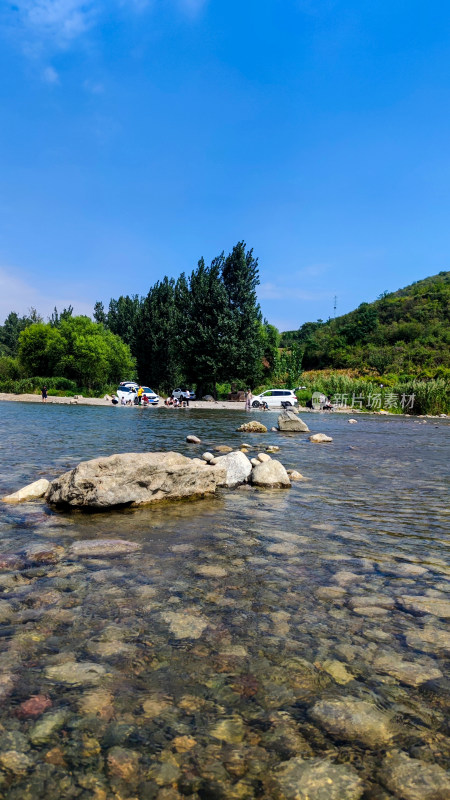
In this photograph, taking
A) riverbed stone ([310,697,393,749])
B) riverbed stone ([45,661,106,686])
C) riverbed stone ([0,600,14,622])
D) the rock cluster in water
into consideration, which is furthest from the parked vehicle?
riverbed stone ([310,697,393,749])

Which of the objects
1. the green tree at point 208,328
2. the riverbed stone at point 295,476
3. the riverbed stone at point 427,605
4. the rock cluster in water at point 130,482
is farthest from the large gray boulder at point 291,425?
the green tree at point 208,328

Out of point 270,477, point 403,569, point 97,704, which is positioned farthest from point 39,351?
point 97,704

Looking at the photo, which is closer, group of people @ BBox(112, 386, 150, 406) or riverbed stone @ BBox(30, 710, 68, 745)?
riverbed stone @ BBox(30, 710, 68, 745)

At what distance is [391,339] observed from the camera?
259 ft

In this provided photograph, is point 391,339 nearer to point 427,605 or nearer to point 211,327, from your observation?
point 211,327

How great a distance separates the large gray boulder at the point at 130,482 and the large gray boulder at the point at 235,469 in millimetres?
576

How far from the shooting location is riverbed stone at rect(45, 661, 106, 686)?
7.34ft

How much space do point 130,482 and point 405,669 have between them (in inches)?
160

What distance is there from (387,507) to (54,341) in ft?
184

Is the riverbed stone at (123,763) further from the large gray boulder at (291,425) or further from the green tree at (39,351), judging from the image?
the green tree at (39,351)

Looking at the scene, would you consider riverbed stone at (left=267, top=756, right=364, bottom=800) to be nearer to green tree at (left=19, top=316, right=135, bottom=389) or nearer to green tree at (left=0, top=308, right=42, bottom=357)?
green tree at (left=19, top=316, right=135, bottom=389)

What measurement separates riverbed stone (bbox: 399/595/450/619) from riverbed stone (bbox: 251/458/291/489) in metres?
4.07

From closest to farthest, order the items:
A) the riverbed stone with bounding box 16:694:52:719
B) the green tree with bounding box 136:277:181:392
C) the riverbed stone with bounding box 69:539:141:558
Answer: the riverbed stone with bounding box 16:694:52:719 < the riverbed stone with bounding box 69:539:141:558 < the green tree with bounding box 136:277:181:392

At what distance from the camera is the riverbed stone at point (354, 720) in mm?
1936
